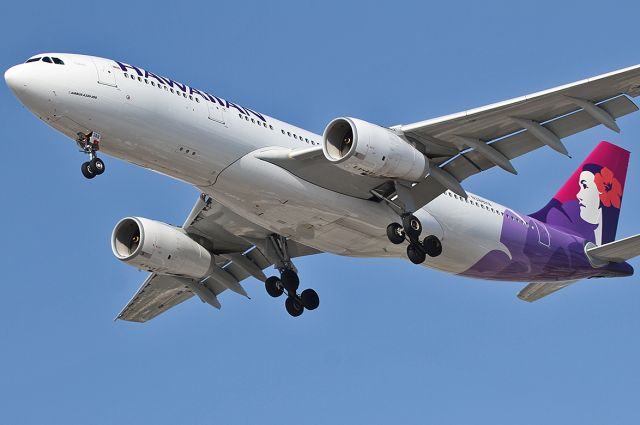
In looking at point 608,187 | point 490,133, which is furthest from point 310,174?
point 608,187

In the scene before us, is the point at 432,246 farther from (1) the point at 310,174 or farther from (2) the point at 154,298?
(2) the point at 154,298

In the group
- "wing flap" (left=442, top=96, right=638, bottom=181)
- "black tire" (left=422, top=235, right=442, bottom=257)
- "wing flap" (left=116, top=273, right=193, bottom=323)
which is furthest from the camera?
"wing flap" (left=116, top=273, right=193, bottom=323)

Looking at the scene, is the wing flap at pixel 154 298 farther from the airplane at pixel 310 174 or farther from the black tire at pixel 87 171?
the black tire at pixel 87 171

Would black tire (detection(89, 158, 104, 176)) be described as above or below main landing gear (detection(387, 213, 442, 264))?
above

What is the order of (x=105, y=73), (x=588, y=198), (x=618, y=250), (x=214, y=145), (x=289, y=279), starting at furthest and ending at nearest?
(x=588, y=198) < (x=618, y=250) < (x=289, y=279) < (x=214, y=145) < (x=105, y=73)

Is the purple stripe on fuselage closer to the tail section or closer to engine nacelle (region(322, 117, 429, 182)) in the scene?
engine nacelle (region(322, 117, 429, 182))

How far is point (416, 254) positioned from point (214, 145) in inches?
268

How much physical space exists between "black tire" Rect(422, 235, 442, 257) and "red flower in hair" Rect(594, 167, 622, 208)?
1095cm

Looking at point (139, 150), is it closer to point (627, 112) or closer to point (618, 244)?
point (627, 112)

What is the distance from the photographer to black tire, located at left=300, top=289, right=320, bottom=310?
37.6 m

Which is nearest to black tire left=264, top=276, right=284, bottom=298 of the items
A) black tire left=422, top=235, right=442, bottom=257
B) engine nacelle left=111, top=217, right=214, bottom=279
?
engine nacelle left=111, top=217, right=214, bottom=279

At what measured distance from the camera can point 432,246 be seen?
34219 millimetres

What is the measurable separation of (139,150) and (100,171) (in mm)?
1191

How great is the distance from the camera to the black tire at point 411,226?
3328 centimetres
